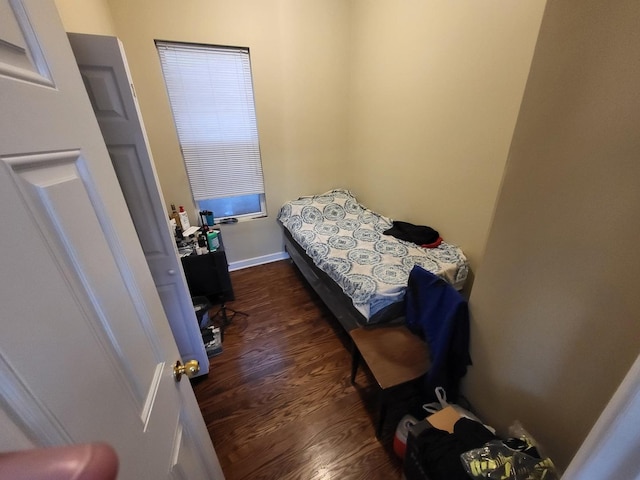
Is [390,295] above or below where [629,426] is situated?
below

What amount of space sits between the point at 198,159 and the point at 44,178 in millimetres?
2428

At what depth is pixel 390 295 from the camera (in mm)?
1497

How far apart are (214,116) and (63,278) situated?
2510 millimetres

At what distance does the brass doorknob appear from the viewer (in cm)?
72

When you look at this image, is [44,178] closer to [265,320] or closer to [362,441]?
[362,441]

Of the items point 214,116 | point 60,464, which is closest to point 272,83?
point 214,116

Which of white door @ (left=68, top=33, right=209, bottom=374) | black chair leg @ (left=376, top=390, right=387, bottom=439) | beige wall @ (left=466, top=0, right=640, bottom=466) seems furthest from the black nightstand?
beige wall @ (left=466, top=0, right=640, bottom=466)

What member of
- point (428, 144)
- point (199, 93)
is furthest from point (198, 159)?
point (428, 144)

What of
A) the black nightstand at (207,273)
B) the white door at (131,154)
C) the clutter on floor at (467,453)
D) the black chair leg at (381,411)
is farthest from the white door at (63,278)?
the black nightstand at (207,273)

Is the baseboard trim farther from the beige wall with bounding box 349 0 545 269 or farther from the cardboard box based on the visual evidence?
the cardboard box

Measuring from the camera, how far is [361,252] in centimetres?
200

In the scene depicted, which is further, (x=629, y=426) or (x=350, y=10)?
(x=350, y=10)

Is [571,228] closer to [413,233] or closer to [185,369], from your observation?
[185,369]

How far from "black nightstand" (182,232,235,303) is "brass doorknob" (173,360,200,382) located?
1.43 metres
